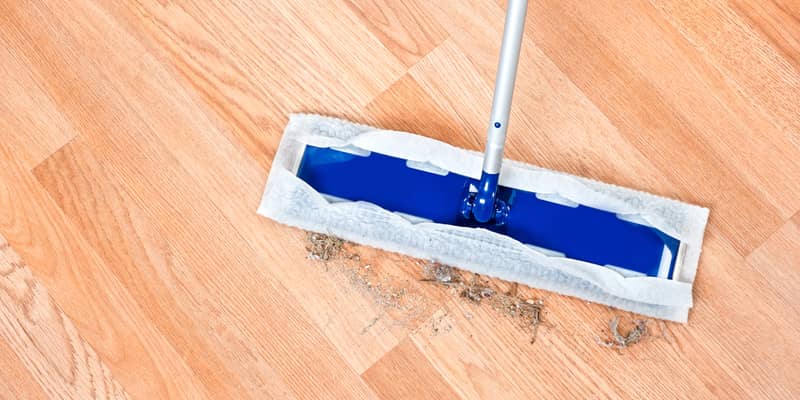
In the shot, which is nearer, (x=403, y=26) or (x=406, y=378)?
(x=406, y=378)

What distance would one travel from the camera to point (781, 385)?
3.81 feet

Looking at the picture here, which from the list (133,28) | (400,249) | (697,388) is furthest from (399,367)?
(133,28)

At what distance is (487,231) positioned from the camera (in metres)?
1.14

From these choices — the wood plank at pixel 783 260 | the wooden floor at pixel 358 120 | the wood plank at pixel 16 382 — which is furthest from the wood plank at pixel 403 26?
the wood plank at pixel 16 382

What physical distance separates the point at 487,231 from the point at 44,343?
614mm

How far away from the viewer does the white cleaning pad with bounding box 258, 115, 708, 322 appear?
3.75 ft

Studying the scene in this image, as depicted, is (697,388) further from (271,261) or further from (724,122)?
Answer: (271,261)

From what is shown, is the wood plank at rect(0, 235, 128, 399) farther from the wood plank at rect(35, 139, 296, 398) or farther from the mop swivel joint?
the mop swivel joint

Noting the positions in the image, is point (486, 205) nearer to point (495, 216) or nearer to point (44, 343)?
point (495, 216)

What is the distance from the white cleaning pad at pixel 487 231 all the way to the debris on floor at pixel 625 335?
0.08ft

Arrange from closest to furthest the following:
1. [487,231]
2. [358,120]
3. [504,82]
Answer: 1. [504,82]
2. [487,231]
3. [358,120]

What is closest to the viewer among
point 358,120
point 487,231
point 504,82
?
point 504,82

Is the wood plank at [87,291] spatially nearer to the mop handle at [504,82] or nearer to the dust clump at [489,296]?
the dust clump at [489,296]

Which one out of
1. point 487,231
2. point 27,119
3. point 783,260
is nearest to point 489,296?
point 487,231
